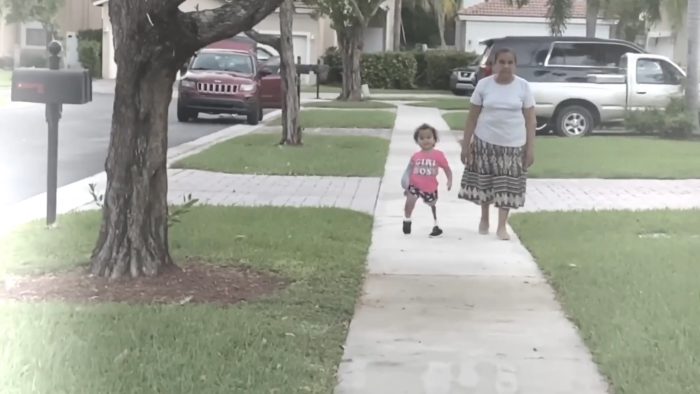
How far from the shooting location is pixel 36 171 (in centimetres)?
1328

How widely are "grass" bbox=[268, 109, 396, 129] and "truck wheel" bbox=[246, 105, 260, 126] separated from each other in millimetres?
440

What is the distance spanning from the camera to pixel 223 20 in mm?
6641

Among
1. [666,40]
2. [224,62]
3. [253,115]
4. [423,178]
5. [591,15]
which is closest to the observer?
[423,178]

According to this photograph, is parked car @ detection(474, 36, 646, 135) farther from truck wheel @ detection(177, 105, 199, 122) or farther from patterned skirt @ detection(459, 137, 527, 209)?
patterned skirt @ detection(459, 137, 527, 209)

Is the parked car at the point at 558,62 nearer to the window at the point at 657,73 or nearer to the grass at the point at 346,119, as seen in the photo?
the window at the point at 657,73

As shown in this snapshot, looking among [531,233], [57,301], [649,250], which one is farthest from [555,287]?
[57,301]

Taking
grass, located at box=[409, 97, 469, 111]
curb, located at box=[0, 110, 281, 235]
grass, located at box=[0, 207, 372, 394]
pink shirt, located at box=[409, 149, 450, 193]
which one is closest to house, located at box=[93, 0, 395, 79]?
grass, located at box=[409, 97, 469, 111]

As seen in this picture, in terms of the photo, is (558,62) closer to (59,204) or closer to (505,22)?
(59,204)

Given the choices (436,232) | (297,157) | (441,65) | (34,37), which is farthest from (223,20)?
(34,37)

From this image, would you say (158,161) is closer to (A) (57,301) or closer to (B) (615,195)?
(A) (57,301)

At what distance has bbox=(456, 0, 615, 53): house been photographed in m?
47.9

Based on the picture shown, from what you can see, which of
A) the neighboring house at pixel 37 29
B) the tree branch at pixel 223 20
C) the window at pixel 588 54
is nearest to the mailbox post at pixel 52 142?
the tree branch at pixel 223 20

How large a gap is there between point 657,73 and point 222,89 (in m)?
9.40

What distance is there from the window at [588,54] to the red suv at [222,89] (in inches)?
279
